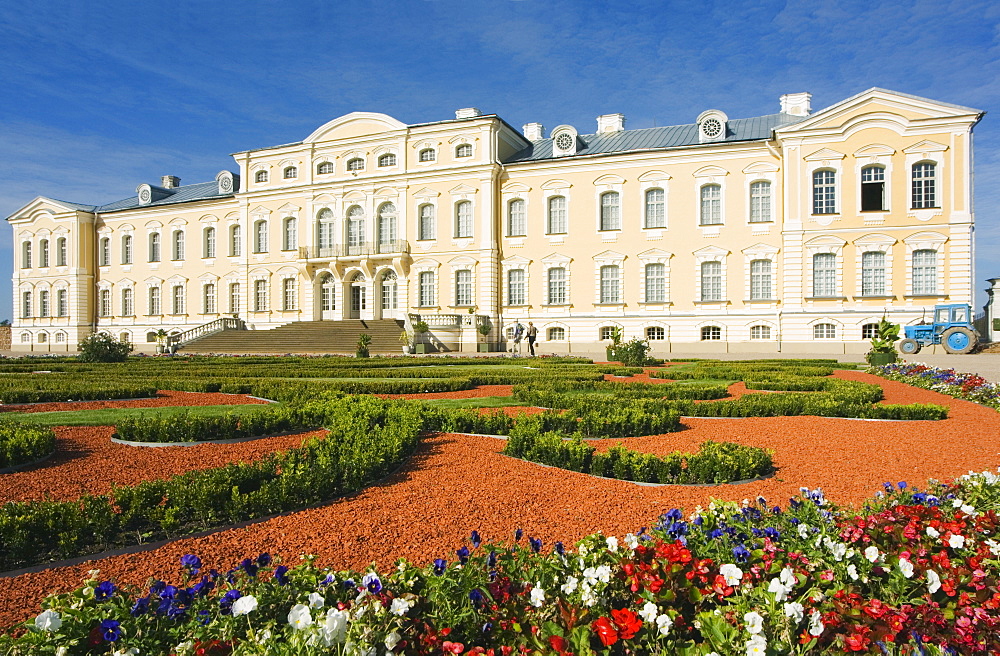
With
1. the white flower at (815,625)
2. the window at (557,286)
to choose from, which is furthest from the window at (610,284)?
the white flower at (815,625)

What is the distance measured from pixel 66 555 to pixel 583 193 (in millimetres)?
29997

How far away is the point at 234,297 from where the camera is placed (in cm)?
3944

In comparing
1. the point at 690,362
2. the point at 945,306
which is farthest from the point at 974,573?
the point at 945,306

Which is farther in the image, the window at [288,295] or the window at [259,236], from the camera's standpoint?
the window at [259,236]

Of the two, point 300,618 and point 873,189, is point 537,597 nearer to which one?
point 300,618

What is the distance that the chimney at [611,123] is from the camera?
34969mm

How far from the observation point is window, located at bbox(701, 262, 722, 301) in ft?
97.7

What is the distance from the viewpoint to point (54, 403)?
33.1 ft

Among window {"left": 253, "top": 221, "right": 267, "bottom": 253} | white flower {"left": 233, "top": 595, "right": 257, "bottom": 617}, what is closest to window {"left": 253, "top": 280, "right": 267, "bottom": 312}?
window {"left": 253, "top": 221, "right": 267, "bottom": 253}

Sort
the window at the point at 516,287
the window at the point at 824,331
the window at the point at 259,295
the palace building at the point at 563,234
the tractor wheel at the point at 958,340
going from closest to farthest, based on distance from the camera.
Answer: the tractor wheel at the point at 958,340 < the palace building at the point at 563,234 < the window at the point at 824,331 < the window at the point at 516,287 < the window at the point at 259,295

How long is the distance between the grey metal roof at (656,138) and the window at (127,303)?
2671 centimetres

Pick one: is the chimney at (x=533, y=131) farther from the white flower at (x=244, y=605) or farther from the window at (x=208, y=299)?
the white flower at (x=244, y=605)

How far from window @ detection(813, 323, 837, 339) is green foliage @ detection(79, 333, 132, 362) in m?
26.3

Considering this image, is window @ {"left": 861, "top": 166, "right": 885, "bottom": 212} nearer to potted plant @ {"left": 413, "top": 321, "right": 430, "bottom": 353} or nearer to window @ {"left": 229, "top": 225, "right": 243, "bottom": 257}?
potted plant @ {"left": 413, "top": 321, "right": 430, "bottom": 353}
